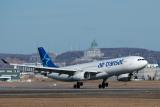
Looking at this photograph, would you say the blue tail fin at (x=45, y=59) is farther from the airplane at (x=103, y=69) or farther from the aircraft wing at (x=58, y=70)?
the aircraft wing at (x=58, y=70)

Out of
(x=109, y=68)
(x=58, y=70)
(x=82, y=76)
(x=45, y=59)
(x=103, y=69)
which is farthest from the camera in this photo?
(x=45, y=59)

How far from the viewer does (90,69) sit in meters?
92.4

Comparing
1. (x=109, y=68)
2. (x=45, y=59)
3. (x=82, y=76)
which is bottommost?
(x=82, y=76)

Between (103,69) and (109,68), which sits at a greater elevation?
(109,68)

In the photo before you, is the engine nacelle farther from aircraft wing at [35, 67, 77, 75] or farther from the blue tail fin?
the blue tail fin

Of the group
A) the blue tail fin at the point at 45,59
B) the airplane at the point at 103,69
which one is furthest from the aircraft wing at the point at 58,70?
the blue tail fin at the point at 45,59

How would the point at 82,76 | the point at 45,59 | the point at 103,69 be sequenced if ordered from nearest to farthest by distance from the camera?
1. the point at 103,69
2. the point at 82,76
3. the point at 45,59

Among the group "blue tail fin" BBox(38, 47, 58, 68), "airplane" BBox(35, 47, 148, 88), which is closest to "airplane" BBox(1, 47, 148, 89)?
"airplane" BBox(35, 47, 148, 88)

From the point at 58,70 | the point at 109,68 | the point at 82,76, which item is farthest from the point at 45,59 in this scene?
the point at 109,68

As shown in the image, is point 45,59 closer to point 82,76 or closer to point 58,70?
point 58,70

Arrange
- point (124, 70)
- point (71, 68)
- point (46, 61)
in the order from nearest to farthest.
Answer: point (124, 70), point (71, 68), point (46, 61)

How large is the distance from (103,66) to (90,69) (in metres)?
2.51
